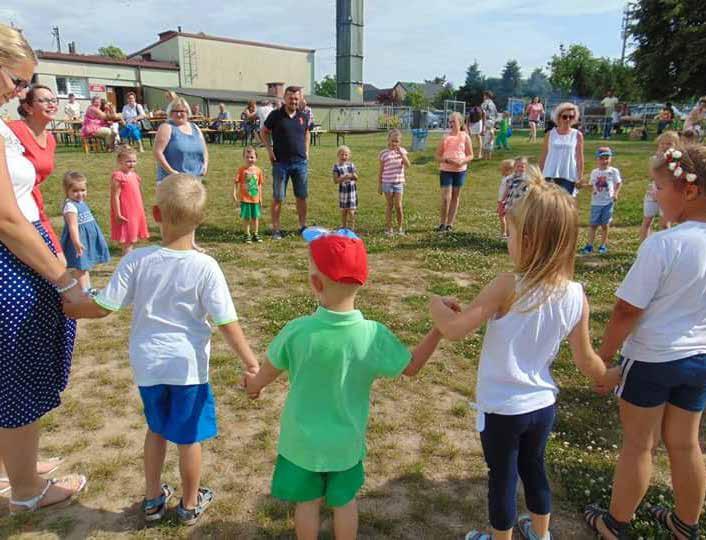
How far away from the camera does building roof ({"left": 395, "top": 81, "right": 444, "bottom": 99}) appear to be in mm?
A: 98562

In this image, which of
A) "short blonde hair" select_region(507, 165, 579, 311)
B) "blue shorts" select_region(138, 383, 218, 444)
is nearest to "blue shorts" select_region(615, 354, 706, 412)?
"short blonde hair" select_region(507, 165, 579, 311)

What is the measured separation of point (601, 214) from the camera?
823 cm

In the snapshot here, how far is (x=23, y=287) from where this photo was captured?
97.9 inches

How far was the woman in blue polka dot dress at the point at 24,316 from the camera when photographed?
232cm

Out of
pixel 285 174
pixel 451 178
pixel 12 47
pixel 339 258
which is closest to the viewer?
pixel 339 258

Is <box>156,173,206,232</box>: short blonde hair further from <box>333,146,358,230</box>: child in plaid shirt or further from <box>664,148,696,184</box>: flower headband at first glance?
<box>333,146,358,230</box>: child in plaid shirt

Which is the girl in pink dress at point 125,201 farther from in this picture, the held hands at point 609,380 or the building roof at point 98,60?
the building roof at point 98,60

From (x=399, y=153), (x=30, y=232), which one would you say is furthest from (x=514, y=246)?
(x=399, y=153)

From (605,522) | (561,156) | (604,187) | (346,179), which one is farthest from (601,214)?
(605,522)

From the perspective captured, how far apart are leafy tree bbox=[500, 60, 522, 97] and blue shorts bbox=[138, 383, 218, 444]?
5466 inches

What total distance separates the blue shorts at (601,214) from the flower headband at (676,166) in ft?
20.7

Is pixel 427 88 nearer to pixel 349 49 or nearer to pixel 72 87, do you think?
pixel 349 49

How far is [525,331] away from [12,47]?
8.29 feet

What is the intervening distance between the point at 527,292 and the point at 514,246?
197mm
